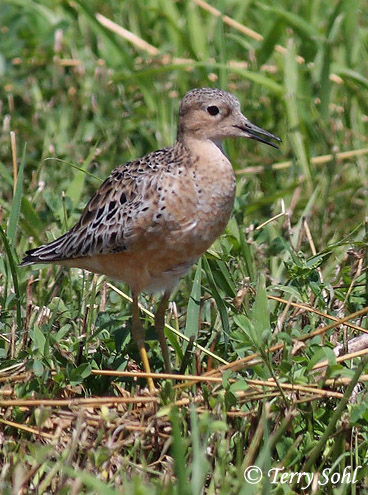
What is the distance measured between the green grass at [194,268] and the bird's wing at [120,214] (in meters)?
0.21

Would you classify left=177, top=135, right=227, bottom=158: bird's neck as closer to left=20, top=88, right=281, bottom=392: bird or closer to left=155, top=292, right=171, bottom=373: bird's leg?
left=20, top=88, right=281, bottom=392: bird

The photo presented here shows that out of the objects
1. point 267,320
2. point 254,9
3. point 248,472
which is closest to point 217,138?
point 267,320

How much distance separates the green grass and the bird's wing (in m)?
0.21

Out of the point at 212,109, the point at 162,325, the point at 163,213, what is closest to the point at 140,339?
the point at 162,325

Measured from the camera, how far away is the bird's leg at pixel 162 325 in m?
4.71

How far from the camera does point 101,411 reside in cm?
414

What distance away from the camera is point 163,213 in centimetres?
472

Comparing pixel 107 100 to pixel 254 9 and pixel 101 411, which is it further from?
pixel 101 411

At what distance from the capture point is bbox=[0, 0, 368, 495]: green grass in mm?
3924
